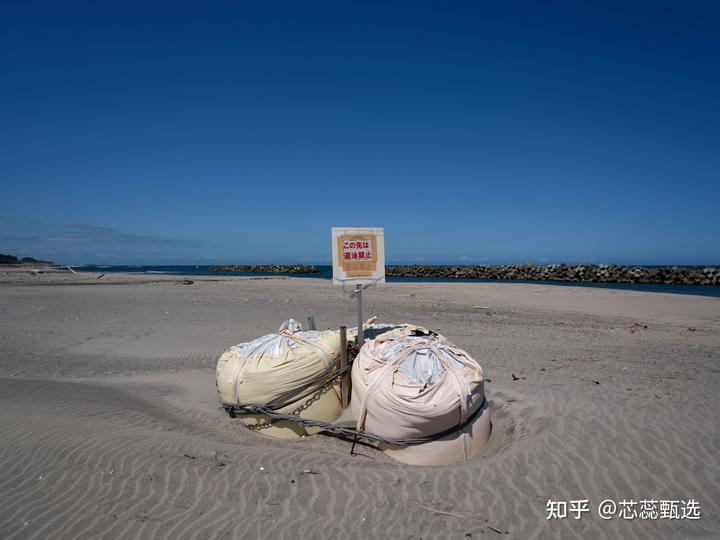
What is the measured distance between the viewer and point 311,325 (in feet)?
22.1

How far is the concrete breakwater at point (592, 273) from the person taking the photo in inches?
1399

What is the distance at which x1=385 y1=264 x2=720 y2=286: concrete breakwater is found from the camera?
3553 cm

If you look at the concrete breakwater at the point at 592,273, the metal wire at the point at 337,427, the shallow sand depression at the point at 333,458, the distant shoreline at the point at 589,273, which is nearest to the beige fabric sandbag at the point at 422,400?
the metal wire at the point at 337,427

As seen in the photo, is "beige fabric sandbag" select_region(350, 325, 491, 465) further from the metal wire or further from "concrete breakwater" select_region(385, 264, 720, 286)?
"concrete breakwater" select_region(385, 264, 720, 286)

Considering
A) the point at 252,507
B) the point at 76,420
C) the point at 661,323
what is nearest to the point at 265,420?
the point at 252,507

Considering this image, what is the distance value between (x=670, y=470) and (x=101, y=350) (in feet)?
35.7

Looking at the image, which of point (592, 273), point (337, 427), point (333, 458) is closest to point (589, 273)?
point (592, 273)

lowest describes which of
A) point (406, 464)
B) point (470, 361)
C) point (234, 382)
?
point (406, 464)

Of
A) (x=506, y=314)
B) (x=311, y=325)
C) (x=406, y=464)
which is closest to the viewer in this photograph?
(x=406, y=464)

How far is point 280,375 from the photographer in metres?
5.45

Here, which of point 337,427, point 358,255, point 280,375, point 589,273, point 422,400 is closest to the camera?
point 422,400

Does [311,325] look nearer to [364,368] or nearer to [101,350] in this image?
[364,368]

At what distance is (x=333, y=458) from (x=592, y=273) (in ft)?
138

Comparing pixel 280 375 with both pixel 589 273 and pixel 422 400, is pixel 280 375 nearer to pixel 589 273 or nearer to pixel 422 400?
pixel 422 400
